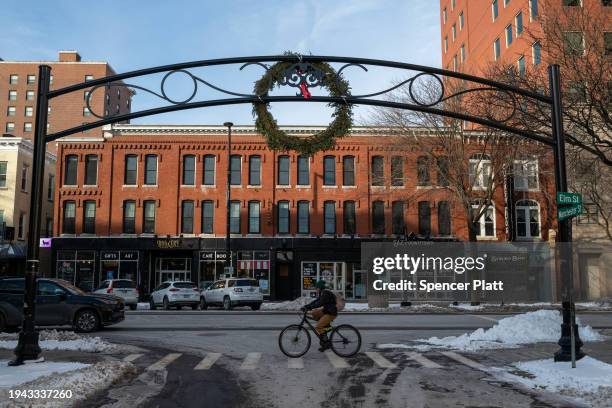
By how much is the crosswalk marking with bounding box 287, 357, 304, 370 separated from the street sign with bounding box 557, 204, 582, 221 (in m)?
5.63

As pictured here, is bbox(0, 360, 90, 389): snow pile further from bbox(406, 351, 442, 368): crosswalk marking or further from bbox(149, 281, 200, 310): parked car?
bbox(149, 281, 200, 310): parked car

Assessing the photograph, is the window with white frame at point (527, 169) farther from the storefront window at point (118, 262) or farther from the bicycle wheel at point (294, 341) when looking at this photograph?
the storefront window at point (118, 262)

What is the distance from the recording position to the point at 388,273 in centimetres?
4109

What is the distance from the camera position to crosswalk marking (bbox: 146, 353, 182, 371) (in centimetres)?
1105

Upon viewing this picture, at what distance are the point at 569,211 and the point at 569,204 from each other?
13cm

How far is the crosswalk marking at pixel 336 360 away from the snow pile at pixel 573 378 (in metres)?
2.99

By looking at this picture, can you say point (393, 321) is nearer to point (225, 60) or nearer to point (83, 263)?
point (225, 60)

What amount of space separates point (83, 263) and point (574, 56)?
1380 inches

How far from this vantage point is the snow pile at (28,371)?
8.59 m

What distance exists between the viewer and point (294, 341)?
488 inches

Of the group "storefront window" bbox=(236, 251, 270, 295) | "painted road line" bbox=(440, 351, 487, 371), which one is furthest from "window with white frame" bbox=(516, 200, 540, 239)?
"painted road line" bbox=(440, 351, 487, 371)

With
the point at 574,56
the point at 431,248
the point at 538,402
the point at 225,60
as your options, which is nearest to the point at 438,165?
the point at 431,248

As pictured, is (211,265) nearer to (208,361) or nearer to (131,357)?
(131,357)

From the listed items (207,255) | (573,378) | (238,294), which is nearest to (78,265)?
(207,255)
